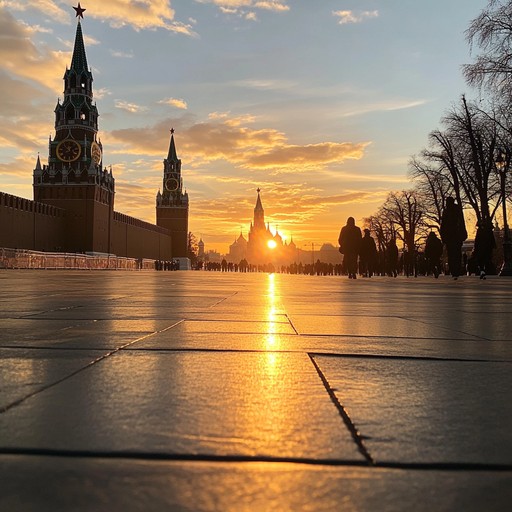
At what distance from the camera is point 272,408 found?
1.45m

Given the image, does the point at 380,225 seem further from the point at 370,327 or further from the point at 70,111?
the point at 370,327

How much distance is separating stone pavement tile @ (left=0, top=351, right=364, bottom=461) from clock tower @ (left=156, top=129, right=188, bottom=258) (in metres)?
120

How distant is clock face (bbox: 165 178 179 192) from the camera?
418 feet

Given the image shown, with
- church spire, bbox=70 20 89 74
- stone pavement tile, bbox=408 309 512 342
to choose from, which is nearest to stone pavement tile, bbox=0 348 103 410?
stone pavement tile, bbox=408 309 512 342

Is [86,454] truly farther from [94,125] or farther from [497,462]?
[94,125]

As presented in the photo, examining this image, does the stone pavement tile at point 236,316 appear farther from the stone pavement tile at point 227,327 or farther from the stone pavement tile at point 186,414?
the stone pavement tile at point 186,414

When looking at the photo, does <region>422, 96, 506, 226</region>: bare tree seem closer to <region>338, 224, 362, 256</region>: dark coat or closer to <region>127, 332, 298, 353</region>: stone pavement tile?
<region>338, 224, 362, 256</region>: dark coat

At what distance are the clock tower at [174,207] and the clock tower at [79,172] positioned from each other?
33.6 m

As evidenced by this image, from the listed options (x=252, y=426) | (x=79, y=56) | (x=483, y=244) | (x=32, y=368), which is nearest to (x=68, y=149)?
(x=79, y=56)

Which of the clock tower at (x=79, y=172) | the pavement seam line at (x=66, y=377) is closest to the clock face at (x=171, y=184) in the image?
the clock tower at (x=79, y=172)

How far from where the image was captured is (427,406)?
1.50m

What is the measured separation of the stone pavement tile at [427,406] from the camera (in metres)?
1.14

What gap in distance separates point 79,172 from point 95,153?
524cm

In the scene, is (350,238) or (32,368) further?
(350,238)
